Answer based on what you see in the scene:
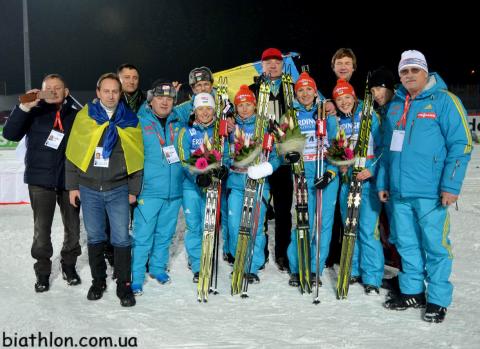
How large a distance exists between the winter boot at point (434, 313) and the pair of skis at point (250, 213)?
139 centimetres

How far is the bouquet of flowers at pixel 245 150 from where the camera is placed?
4.13 metres

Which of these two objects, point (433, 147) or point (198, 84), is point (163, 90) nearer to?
point (198, 84)

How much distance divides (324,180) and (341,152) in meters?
0.27

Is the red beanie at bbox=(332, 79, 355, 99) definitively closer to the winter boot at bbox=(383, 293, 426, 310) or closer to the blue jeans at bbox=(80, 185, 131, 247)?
the winter boot at bbox=(383, 293, 426, 310)

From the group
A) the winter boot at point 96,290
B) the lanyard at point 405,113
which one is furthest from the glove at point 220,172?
the lanyard at point 405,113

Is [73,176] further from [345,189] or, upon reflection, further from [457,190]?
[457,190]

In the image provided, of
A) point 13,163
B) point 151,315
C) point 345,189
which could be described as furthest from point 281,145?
point 13,163

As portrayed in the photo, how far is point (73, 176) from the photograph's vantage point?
4016 mm

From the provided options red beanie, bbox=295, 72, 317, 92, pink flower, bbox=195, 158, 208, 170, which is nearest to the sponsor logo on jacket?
red beanie, bbox=295, 72, 317, 92

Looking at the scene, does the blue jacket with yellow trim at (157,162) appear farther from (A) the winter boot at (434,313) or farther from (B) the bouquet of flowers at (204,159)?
(A) the winter boot at (434,313)

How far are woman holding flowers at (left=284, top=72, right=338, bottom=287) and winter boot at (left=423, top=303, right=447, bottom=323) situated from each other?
1034 millimetres

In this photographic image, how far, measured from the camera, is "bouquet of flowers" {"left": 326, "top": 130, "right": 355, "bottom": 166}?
13.5ft

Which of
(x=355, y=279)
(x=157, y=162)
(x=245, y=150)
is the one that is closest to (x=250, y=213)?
(x=245, y=150)

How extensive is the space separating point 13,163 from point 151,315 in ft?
19.2
